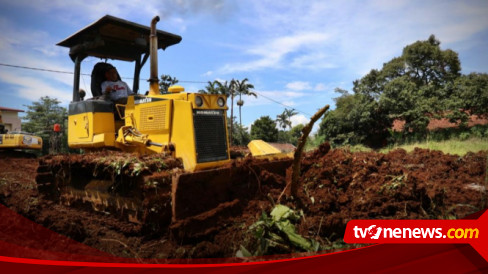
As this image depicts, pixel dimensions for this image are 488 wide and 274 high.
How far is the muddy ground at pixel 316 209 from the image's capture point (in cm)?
322

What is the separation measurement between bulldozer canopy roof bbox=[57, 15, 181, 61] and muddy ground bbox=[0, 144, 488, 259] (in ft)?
9.60

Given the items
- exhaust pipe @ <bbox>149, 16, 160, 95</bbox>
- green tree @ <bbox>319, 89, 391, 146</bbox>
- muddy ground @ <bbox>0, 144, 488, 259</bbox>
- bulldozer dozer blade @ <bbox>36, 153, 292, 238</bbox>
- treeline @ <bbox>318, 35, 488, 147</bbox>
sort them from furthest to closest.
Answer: green tree @ <bbox>319, 89, 391, 146</bbox>
treeline @ <bbox>318, 35, 488, 147</bbox>
exhaust pipe @ <bbox>149, 16, 160, 95</bbox>
bulldozer dozer blade @ <bbox>36, 153, 292, 238</bbox>
muddy ground @ <bbox>0, 144, 488, 259</bbox>

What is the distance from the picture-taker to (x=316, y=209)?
355 centimetres

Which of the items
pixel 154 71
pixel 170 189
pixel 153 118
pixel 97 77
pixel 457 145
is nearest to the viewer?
pixel 170 189

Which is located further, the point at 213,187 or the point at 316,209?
the point at 213,187

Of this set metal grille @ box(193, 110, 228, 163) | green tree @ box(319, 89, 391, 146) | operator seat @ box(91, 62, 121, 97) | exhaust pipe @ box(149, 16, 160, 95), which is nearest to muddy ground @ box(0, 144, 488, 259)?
metal grille @ box(193, 110, 228, 163)

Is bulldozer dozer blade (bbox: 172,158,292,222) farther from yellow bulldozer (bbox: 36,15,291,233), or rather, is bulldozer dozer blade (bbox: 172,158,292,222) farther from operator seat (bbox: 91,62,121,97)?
operator seat (bbox: 91,62,121,97)

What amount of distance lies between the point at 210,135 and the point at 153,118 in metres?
1.01

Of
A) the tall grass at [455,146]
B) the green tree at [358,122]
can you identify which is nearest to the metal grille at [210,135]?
the tall grass at [455,146]

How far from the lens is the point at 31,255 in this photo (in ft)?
8.48

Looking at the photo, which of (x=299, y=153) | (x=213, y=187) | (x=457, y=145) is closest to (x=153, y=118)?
(x=213, y=187)

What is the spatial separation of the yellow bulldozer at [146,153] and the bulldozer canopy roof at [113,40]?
18mm

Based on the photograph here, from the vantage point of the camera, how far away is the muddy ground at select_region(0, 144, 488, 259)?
10.6 ft

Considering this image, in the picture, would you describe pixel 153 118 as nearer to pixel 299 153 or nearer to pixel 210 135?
pixel 210 135
